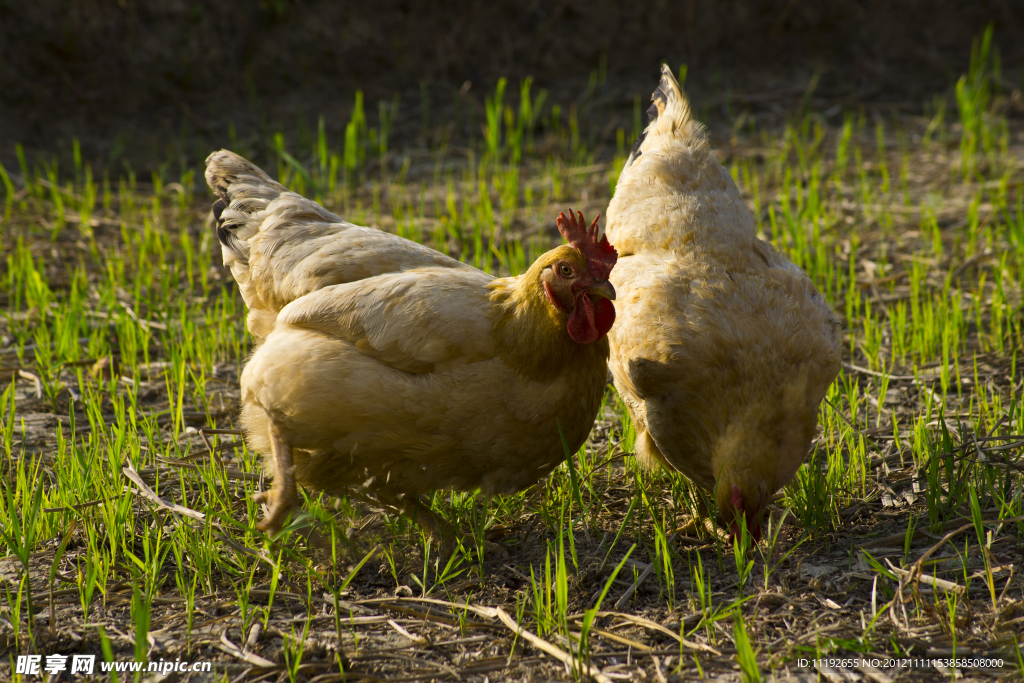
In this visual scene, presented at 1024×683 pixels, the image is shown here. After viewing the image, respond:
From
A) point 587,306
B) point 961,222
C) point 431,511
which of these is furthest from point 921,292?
point 431,511

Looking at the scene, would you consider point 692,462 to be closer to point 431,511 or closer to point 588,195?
point 431,511

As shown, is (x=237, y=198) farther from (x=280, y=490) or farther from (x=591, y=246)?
(x=591, y=246)

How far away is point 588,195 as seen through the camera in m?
6.94

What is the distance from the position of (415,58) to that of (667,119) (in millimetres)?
5656

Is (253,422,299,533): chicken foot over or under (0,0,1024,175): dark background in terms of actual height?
under

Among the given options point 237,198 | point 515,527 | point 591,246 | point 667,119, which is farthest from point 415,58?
point 515,527

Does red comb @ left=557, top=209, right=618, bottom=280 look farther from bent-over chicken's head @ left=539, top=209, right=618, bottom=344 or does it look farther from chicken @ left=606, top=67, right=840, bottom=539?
chicken @ left=606, top=67, right=840, bottom=539

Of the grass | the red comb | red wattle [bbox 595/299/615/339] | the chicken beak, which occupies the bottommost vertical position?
the grass

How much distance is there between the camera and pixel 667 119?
428 cm

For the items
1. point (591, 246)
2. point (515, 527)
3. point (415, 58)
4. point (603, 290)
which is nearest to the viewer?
point (603, 290)

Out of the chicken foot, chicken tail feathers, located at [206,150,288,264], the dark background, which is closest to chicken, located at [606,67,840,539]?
the chicken foot

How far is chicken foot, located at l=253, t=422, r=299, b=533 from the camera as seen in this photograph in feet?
9.75

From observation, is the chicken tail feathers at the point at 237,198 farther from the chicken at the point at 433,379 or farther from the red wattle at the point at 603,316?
the red wattle at the point at 603,316

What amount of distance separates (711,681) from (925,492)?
1393 millimetres
